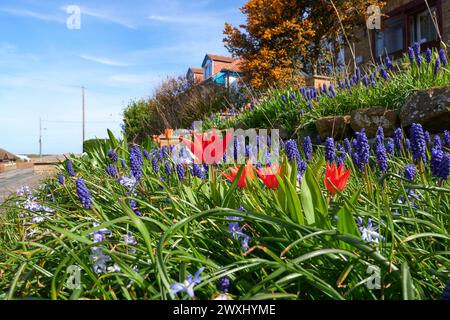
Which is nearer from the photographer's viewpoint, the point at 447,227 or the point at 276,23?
the point at 447,227

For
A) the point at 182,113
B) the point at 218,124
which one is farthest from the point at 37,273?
the point at 182,113

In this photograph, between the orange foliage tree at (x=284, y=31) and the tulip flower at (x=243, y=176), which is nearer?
the tulip flower at (x=243, y=176)

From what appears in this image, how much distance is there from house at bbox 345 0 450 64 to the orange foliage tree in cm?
119

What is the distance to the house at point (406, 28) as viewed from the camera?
11.0m

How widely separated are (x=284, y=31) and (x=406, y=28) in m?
4.60

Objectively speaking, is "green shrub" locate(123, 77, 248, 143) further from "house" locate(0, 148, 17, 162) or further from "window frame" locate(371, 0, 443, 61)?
"house" locate(0, 148, 17, 162)

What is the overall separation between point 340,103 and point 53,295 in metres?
4.26

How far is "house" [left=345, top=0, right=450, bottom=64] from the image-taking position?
1101 centimetres

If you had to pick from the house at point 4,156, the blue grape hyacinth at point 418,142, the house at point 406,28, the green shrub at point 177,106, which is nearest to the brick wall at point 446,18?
the house at point 406,28

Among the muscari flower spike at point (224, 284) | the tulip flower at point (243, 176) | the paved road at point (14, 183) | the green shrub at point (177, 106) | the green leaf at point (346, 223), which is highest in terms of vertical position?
the green shrub at point (177, 106)

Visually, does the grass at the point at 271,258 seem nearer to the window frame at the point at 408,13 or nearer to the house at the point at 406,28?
the house at the point at 406,28

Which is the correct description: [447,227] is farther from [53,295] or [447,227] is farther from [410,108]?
[410,108]
